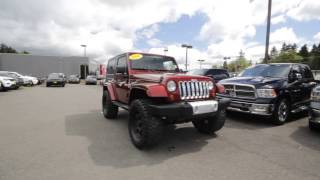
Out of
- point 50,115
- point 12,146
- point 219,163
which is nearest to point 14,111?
point 50,115

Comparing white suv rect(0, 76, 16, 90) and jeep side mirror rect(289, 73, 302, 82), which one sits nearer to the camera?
jeep side mirror rect(289, 73, 302, 82)

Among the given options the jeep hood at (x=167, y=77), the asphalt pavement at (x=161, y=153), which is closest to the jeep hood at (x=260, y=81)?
the asphalt pavement at (x=161, y=153)

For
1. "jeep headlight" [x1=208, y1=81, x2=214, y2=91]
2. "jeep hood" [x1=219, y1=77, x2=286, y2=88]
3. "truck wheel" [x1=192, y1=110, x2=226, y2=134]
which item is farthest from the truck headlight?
"jeep headlight" [x1=208, y1=81, x2=214, y2=91]

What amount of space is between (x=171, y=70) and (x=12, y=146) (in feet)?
13.5

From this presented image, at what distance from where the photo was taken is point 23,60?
181 ft

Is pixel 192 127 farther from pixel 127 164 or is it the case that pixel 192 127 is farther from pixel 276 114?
pixel 127 164

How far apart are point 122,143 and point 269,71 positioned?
5401 mm

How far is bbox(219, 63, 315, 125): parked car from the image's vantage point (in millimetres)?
7738

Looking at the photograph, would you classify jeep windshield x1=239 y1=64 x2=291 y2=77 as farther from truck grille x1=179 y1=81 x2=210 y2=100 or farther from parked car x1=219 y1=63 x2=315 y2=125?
truck grille x1=179 y1=81 x2=210 y2=100

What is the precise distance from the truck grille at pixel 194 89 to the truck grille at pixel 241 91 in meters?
2.53

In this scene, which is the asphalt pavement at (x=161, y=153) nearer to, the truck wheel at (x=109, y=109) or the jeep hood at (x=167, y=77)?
the truck wheel at (x=109, y=109)

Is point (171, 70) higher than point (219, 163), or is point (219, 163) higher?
point (171, 70)

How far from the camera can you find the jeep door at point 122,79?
721cm

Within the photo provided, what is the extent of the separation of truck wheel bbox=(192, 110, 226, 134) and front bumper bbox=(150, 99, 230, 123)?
0.67 meters
